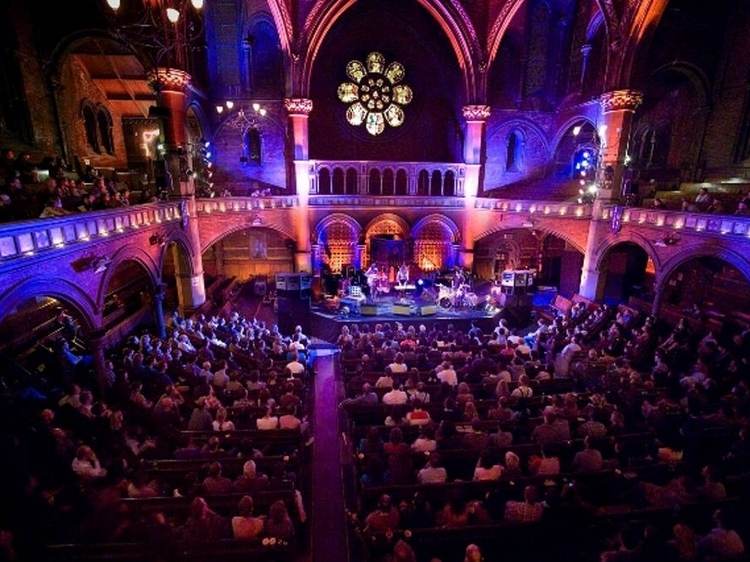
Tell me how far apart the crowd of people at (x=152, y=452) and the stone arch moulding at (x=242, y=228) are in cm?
777

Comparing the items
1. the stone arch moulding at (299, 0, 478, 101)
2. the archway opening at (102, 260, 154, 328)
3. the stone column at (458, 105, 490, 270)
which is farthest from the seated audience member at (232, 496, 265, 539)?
the stone column at (458, 105, 490, 270)

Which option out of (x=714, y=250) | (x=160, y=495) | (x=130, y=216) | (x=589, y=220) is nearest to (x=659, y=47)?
(x=589, y=220)

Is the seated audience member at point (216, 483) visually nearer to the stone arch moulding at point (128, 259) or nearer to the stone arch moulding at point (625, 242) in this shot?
the stone arch moulding at point (128, 259)

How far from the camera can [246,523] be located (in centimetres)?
567

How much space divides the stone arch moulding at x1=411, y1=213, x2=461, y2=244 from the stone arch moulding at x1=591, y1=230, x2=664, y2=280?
741 cm

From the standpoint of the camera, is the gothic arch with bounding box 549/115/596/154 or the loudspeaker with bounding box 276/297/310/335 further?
the gothic arch with bounding box 549/115/596/154

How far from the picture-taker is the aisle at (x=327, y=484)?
701 cm

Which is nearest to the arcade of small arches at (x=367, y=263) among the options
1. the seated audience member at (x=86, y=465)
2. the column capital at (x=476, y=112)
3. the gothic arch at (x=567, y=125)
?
the seated audience member at (x=86, y=465)

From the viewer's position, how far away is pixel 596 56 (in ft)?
67.2

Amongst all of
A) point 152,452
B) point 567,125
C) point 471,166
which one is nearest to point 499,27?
point 567,125

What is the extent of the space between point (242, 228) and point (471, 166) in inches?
477

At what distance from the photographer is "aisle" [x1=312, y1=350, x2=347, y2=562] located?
23.0 ft

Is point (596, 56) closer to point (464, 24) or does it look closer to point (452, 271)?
point (464, 24)

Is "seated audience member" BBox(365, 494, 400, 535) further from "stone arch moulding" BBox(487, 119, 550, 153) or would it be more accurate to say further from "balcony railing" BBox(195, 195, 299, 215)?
"stone arch moulding" BBox(487, 119, 550, 153)
